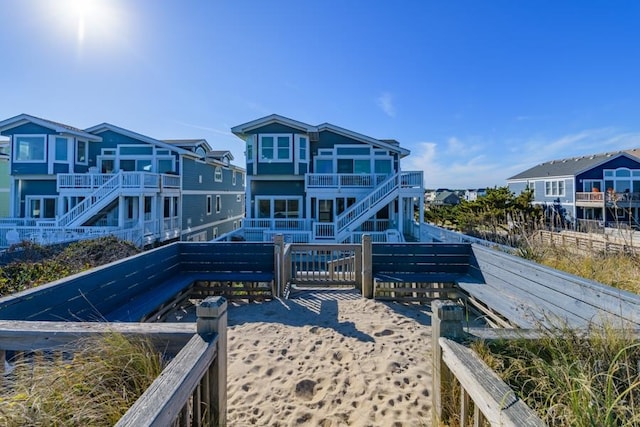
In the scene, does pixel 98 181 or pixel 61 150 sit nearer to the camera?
pixel 98 181

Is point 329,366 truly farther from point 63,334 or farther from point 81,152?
point 81,152

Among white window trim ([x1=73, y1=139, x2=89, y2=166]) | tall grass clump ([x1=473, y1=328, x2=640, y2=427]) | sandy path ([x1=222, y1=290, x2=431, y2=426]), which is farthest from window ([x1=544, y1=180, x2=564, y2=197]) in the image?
white window trim ([x1=73, y1=139, x2=89, y2=166])

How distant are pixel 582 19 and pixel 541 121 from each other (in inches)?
495

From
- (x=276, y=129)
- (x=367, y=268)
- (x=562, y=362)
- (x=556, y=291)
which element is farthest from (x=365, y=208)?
(x=562, y=362)

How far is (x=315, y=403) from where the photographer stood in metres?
2.85

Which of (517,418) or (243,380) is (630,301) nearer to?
(517,418)

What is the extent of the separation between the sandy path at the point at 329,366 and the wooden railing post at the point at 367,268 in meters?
0.54

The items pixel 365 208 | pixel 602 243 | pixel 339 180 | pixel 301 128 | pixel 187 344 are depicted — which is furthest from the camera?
pixel 301 128

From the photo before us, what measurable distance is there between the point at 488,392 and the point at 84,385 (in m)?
1.84

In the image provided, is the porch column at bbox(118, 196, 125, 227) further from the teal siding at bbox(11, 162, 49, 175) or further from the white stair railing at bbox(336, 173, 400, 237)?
the white stair railing at bbox(336, 173, 400, 237)

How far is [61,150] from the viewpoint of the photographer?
16812 millimetres

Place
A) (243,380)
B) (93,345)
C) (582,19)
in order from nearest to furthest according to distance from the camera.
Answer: (93,345), (243,380), (582,19)

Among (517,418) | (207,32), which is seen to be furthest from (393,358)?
(207,32)

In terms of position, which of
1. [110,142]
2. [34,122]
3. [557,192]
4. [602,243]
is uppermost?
[34,122]
